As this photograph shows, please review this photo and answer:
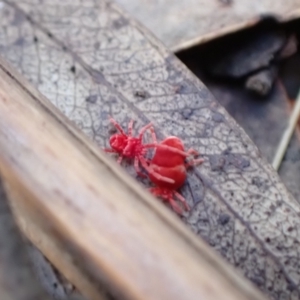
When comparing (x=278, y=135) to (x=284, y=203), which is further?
(x=278, y=135)

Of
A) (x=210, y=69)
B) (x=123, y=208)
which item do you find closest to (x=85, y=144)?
(x=123, y=208)

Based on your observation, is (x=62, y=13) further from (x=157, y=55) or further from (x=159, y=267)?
(x=159, y=267)

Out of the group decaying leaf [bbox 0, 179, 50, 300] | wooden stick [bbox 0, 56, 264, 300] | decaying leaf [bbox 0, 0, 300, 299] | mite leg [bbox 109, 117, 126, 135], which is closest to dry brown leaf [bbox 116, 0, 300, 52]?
decaying leaf [bbox 0, 0, 300, 299]

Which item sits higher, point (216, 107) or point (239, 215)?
point (216, 107)

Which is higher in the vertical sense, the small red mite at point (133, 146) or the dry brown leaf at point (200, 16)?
the dry brown leaf at point (200, 16)

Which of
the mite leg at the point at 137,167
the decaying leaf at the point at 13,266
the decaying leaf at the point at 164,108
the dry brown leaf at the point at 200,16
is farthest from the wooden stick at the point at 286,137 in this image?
the decaying leaf at the point at 13,266

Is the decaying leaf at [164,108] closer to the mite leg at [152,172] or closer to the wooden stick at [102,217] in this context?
the mite leg at [152,172]

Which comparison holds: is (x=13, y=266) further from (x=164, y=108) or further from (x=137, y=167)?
(x=164, y=108)
